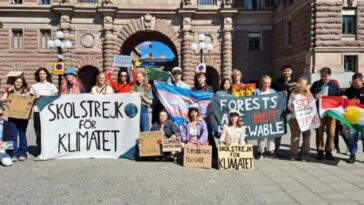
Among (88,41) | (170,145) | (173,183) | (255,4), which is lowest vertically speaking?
(173,183)

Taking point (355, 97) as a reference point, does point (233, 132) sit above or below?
below

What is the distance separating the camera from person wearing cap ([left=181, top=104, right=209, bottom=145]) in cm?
912

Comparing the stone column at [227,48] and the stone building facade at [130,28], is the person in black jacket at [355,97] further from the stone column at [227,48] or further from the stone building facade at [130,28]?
the stone column at [227,48]

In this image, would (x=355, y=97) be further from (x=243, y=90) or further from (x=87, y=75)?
(x=87, y=75)

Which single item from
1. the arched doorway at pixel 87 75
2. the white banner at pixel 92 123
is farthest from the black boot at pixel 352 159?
the arched doorway at pixel 87 75

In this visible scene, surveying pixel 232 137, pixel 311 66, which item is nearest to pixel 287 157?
pixel 232 137

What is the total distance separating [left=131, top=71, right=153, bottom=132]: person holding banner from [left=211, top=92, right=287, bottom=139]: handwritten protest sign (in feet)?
5.34

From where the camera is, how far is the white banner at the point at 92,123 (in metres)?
9.71

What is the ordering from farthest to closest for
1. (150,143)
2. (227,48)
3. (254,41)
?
(254,41) → (227,48) → (150,143)

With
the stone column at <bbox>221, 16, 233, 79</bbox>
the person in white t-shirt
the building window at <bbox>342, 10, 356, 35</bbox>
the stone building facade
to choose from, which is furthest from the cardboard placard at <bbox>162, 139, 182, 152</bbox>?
the stone column at <bbox>221, 16, 233, 79</bbox>

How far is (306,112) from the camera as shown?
9.55 meters

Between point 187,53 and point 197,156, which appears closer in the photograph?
point 197,156

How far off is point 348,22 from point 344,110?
18667 mm

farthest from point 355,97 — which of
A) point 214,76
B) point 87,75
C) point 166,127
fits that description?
point 87,75
